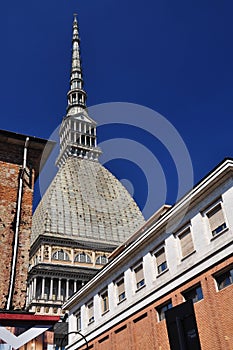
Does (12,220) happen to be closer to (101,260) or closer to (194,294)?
(194,294)

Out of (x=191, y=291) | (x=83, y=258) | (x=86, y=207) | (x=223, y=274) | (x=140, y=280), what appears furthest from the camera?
(x=86, y=207)

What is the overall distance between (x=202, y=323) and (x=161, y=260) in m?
5.52

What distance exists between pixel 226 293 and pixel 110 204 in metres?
86.5

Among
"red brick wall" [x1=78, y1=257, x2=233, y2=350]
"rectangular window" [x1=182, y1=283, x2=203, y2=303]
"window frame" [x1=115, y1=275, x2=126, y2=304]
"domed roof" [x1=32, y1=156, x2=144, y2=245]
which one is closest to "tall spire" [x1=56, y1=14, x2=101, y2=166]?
"domed roof" [x1=32, y1=156, x2=144, y2=245]

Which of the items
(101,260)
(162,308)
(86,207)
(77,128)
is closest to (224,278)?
(162,308)

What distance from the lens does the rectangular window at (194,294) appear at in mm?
22234

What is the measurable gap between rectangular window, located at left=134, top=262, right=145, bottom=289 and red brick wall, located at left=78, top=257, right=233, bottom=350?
6.14ft

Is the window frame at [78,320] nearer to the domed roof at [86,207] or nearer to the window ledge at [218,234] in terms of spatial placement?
the window ledge at [218,234]

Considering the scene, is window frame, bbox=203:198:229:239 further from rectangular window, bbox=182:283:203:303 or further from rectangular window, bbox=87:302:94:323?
rectangular window, bbox=87:302:94:323

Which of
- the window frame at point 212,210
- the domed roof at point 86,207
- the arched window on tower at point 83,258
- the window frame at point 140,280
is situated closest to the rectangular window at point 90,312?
the window frame at point 140,280

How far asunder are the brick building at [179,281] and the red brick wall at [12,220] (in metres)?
10.1

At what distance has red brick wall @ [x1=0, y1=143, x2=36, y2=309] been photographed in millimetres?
15398

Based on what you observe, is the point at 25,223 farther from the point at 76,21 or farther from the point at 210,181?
the point at 76,21

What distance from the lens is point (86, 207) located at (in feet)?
329
